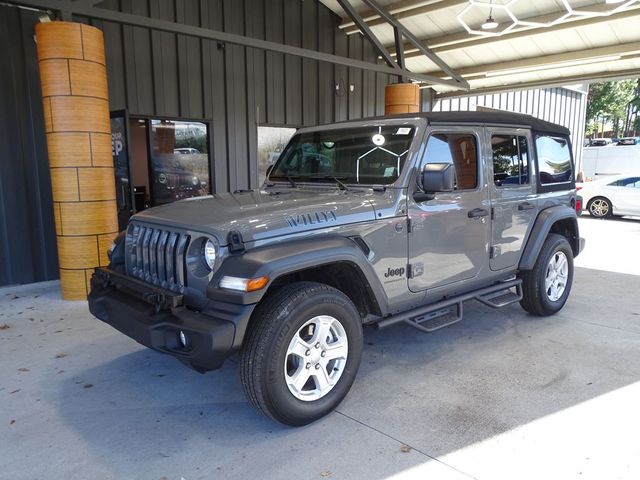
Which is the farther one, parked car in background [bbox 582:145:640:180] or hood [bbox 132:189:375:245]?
parked car in background [bbox 582:145:640:180]

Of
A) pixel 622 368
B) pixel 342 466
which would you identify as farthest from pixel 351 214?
pixel 622 368

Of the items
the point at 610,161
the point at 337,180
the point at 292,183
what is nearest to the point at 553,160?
the point at 337,180

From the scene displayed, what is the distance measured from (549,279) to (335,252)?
298 cm

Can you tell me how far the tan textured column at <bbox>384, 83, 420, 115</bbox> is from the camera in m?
9.27

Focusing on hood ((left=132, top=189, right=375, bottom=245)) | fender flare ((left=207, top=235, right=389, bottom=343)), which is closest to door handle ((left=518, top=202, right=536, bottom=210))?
hood ((left=132, top=189, right=375, bottom=245))

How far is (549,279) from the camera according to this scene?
15.6 feet

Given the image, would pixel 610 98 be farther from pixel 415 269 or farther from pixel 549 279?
pixel 415 269

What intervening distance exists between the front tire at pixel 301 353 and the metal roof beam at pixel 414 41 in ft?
23.2

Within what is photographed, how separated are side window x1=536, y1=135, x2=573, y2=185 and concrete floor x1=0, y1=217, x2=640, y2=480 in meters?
1.47

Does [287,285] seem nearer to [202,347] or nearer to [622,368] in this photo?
[202,347]

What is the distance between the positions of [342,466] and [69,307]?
4.05 metres

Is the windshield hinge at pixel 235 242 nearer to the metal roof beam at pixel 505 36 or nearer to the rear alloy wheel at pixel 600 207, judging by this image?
the metal roof beam at pixel 505 36

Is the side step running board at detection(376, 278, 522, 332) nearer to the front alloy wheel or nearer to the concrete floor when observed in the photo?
the concrete floor

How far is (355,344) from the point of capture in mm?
3045
